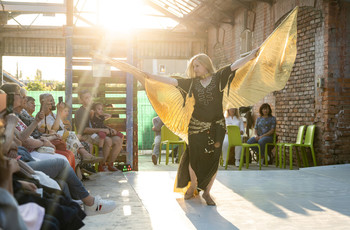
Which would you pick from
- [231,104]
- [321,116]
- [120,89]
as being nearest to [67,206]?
[231,104]

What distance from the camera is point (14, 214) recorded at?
2.01 m

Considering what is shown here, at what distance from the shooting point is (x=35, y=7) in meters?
12.4

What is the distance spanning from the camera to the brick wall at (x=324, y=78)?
880 cm

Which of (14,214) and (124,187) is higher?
(14,214)

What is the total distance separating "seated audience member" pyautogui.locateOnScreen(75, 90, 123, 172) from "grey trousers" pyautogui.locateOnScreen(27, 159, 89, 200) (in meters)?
3.65

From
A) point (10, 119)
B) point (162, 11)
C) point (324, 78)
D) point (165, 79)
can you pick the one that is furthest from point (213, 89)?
point (162, 11)

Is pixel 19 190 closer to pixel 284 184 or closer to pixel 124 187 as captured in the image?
pixel 124 187

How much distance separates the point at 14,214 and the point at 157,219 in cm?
263

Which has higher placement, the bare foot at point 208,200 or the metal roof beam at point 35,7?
the metal roof beam at point 35,7

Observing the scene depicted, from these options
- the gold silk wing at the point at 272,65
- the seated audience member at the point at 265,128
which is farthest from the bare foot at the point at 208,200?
the seated audience member at the point at 265,128

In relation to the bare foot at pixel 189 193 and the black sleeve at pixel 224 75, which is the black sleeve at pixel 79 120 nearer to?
the bare foot at pixel 189 193

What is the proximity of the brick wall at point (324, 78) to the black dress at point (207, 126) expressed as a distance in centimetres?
401

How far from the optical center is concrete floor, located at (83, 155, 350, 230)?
436cm

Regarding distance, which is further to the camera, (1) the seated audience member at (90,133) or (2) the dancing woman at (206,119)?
(1) the seated audience member at (90,133)
